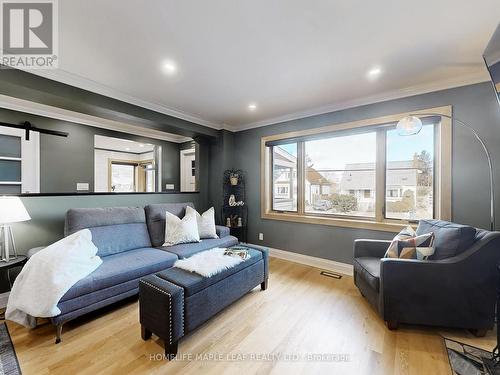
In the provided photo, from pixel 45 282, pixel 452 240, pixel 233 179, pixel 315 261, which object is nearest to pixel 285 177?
pixel 233 179

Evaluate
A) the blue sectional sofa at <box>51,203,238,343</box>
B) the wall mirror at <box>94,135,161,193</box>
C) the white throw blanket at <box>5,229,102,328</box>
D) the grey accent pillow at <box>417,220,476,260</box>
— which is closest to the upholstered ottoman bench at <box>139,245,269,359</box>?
the blue sectional sofa at <box>51,203,238,343</box>

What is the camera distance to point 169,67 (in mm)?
2166

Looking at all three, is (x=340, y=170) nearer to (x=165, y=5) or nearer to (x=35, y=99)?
(x=165, y=5)

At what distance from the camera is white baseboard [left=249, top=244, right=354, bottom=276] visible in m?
Result: 3.09

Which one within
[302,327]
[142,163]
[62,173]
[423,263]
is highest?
[142,163]

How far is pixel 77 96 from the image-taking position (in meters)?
2.38

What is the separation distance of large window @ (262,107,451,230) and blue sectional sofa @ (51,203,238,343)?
1.41m

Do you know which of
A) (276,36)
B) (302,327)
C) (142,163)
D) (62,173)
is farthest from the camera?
(142,163)

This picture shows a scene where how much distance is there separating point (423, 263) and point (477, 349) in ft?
2.24

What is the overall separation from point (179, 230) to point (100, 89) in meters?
2.00

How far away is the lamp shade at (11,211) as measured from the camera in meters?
1.88

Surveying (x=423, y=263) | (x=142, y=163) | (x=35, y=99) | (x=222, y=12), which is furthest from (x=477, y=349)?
(x=142, y=163)

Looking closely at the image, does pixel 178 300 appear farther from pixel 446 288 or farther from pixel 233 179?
pixel 233 179

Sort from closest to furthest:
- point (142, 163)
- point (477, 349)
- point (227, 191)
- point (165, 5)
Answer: point (165, 5) → point (477, 349) → point (227, 191) → point (142, 163)
